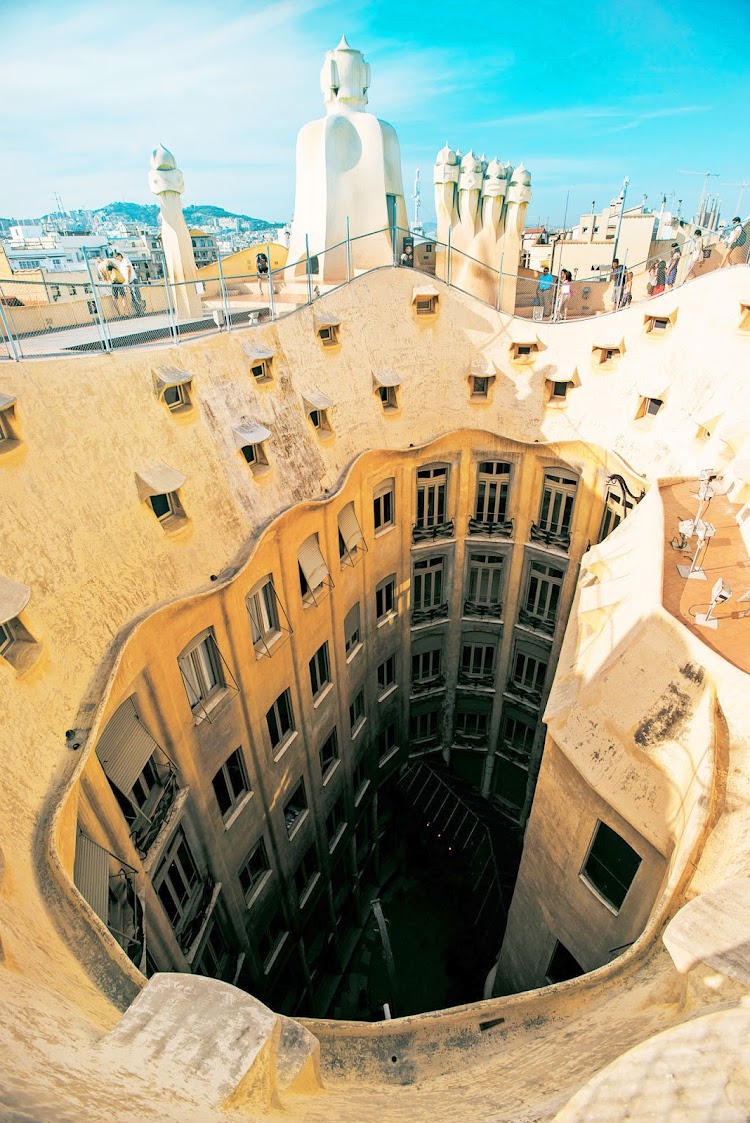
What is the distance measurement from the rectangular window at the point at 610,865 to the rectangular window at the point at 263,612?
10724mm

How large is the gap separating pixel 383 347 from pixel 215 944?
22.1 metres

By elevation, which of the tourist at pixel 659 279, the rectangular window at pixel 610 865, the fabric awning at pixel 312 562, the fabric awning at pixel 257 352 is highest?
the fabric awning at pixel 257 352

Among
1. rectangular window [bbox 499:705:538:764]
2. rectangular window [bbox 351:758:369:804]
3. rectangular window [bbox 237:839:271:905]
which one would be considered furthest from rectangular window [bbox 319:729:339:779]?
rectangular window [bbox 499:705:538:764]

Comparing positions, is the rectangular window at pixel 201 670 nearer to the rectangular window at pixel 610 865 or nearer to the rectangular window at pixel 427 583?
the rectangular window at pixel 610 865

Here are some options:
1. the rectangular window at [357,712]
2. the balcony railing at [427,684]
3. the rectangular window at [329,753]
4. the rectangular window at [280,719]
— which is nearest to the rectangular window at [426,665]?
→ the balcony railing at [427,684]

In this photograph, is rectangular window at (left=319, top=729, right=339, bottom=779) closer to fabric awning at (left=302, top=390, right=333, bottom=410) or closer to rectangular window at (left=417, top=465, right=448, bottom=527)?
rectangular window at (left=417, top=465, right=448, bottom=527)

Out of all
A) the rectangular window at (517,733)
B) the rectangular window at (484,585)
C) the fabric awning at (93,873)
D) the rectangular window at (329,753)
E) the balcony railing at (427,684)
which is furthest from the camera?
the balcony railing at (427,684)

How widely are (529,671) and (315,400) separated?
1752cm

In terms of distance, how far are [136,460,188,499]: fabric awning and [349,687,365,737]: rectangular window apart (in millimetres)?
14152

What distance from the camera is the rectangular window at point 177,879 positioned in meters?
15.4

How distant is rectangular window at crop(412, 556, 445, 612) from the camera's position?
28812mm

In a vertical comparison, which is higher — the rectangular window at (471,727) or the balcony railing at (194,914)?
the balcony railing at (194,914)

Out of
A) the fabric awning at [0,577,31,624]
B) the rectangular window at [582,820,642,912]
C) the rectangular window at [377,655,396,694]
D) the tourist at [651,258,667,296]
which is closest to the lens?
the fabric awning at [0,577,31,624]

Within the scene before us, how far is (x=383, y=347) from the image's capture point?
80.1 ft
